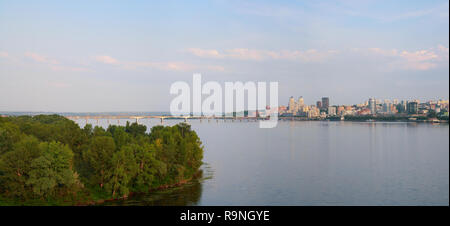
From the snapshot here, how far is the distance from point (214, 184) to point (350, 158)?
50.2 feet

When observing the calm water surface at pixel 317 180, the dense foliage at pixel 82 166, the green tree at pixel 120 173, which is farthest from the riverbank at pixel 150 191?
the calm water surface at pixel 317 180

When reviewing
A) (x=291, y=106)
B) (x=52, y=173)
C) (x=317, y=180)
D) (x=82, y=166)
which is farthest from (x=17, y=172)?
(x=291, y=106)

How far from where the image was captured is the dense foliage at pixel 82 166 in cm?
1468

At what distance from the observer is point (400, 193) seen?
18.9 metres

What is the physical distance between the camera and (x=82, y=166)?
18.4 m

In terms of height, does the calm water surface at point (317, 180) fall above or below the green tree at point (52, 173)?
below

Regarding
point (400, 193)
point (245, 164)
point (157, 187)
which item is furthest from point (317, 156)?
point (157, 187)

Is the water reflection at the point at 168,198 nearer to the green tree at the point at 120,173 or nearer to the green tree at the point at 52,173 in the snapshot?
the green tree at the point at 120,173

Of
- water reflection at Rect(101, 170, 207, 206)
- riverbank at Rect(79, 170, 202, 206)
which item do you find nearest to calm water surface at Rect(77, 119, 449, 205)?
Answer: water reflection at Rect(101, 170, 207, 206)

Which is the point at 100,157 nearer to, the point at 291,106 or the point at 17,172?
the point at 17,172

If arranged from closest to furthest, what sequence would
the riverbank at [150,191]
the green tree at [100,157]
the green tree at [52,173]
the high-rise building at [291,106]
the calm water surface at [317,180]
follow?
the green tree at [52,173]
the riverbank at [150,191]
the green tree at [100,157]
the calm water surface at [317,180]
the high-rise building at [291,106]
